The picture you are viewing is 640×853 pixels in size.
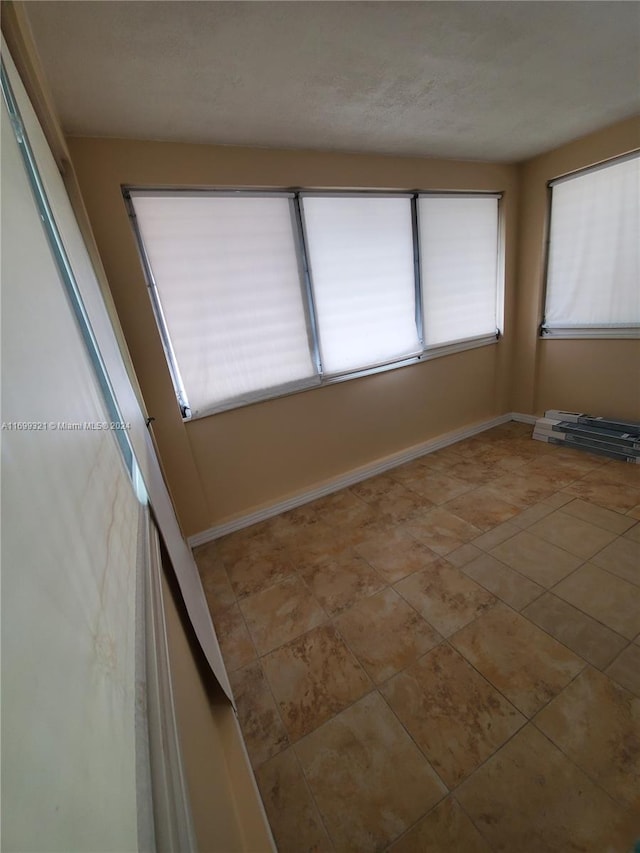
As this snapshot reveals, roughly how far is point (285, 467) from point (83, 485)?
2.14 meters

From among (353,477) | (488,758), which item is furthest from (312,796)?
(353,477)

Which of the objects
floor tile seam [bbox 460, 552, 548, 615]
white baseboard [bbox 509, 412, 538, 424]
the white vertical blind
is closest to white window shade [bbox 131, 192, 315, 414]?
the white vertical blind

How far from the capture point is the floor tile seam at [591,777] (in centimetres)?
99

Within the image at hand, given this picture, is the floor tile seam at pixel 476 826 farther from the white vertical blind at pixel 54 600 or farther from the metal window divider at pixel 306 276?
the metal window divider at pixel 306 276

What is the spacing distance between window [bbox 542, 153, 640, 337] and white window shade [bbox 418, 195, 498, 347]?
53 centimetres

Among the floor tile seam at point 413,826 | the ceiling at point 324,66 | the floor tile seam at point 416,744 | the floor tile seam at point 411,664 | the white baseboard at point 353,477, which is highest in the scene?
the ceiling at point 324,66

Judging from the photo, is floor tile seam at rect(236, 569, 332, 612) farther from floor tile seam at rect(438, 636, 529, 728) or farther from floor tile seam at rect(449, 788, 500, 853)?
floor tile seam at rect(449, 788, 500, 853)

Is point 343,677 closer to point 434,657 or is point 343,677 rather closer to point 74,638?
point 434,657

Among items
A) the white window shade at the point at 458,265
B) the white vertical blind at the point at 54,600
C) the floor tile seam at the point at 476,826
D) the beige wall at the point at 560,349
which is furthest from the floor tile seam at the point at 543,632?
the beige wall at the point at 560,349

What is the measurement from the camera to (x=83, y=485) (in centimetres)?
52

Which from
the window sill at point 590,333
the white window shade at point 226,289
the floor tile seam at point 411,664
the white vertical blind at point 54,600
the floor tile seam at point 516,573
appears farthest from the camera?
the window sill at point 590,333

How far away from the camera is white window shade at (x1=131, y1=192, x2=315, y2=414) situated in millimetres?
1974

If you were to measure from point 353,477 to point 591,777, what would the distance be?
6.77ft

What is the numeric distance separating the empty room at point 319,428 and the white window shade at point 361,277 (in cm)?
2
